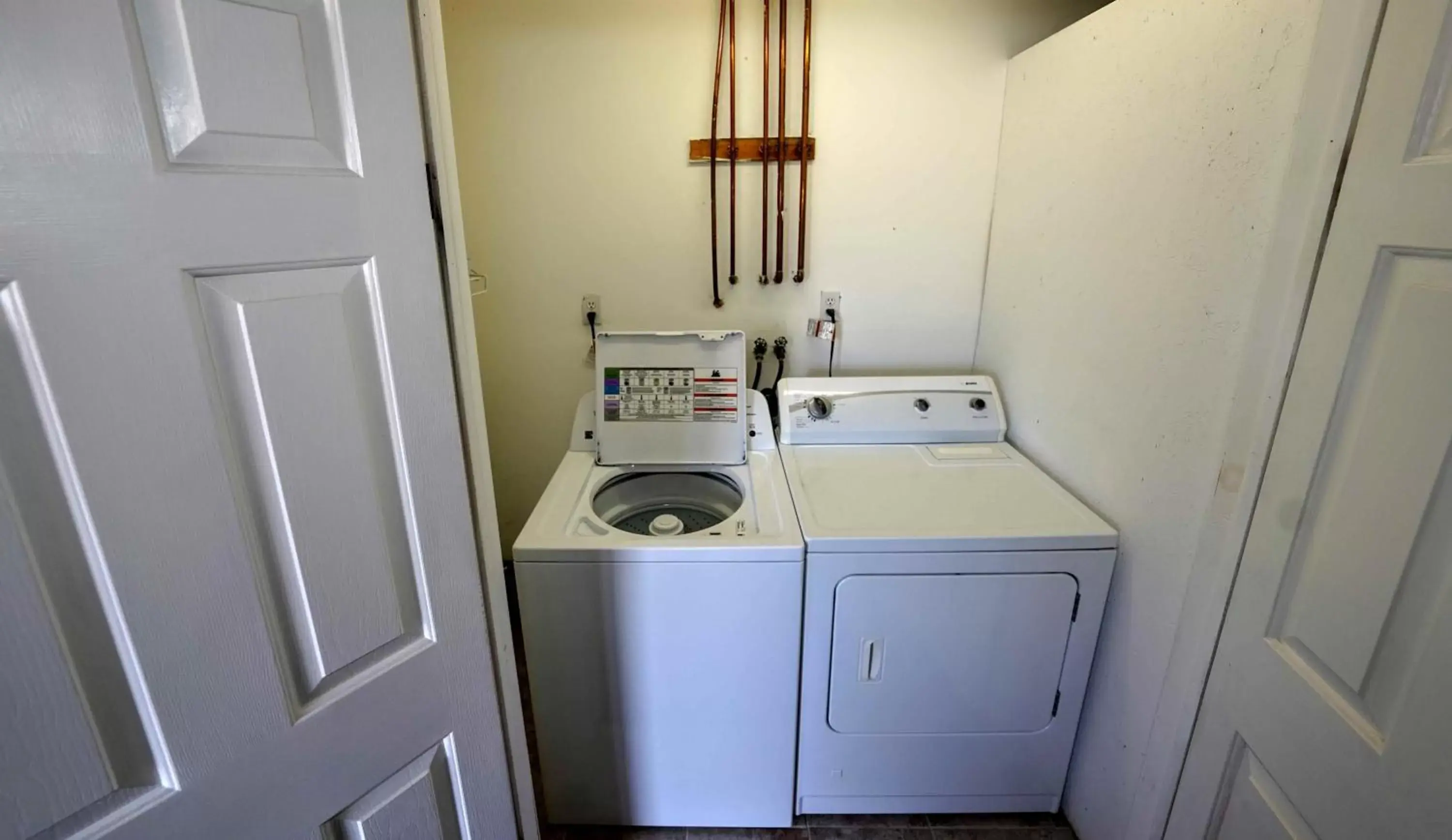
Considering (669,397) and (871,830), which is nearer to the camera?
(871,830)

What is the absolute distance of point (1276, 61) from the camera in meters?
1.01

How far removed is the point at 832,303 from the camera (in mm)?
2160

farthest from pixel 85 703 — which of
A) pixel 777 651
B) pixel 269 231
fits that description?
pixel 777 651

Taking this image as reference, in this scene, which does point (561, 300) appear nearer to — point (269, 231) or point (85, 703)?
point (269, 231)

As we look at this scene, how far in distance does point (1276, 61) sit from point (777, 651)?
1402 millimetres

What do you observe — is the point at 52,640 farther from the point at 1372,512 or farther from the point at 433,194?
the point at 1372,512

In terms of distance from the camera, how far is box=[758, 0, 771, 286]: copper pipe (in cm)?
187

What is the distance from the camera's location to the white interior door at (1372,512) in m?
0.72

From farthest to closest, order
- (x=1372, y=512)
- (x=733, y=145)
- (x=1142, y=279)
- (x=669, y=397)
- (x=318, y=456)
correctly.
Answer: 1. (x=733, y=145)
2. (x=669, y=397)
3. (x=1142, y=279)
4. (x=1372, y=512)
5. (x=318, y=456)

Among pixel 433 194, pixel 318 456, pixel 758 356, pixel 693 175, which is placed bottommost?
pixel 758 356

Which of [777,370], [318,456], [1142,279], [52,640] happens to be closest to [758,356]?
[777,370]

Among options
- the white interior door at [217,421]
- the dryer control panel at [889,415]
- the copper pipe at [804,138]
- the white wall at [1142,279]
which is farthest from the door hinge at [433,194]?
the copper pipe at [804,138]

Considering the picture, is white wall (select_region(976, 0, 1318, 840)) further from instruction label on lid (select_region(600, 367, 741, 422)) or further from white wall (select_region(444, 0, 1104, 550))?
instruction label on lid (select_region(600, 367, 741, 422))

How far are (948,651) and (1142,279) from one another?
0.92m
